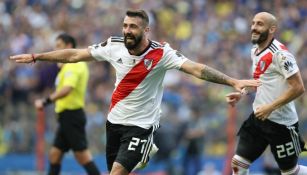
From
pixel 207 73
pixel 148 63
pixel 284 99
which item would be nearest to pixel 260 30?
pixel 284 99

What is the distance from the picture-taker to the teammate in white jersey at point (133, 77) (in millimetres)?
9961

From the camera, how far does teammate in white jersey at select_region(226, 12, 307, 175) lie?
10.5 metres

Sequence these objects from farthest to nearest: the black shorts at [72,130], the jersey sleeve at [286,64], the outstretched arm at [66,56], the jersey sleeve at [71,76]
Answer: the black shorts at [72,130]
the jersey sleeve at [71,76]
the jersey sleeve at [286,64]
the outstretched arm at [66,56]

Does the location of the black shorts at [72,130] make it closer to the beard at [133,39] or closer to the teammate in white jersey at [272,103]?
the teammate in white jersey at [272,103]

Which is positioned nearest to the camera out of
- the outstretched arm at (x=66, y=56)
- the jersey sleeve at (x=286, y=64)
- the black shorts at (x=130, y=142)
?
the black shorts at (x=130, y=142)

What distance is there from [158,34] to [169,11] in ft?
3.39

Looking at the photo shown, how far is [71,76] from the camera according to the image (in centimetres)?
1316

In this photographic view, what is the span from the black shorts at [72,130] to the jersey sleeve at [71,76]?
0.57 m

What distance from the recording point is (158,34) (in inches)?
802

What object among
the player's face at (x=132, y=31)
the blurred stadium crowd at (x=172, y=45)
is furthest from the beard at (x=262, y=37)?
the blurred stadium crowd at (x=172, y=45)

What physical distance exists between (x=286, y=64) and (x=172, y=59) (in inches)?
59.5

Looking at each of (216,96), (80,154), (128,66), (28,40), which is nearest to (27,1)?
(28,40)

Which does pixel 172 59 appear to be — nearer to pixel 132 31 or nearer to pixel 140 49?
pixel 140 49

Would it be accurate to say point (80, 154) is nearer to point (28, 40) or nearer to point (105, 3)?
point (28, 40)
